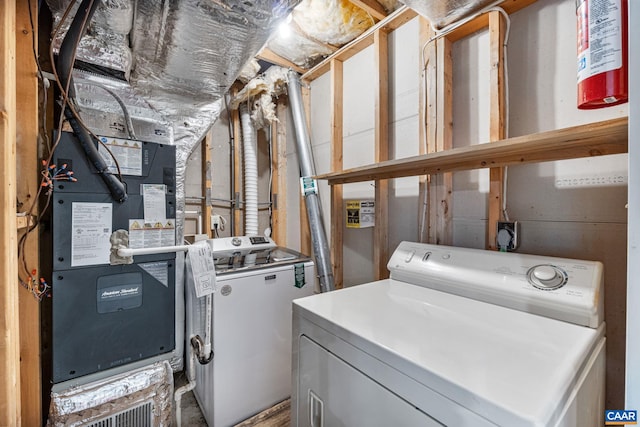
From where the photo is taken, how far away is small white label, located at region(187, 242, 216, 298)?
1.35 m

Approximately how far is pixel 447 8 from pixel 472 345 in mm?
1438

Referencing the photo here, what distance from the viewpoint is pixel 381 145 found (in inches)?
69.6

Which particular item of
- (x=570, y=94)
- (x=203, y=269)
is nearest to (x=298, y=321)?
(x=203, y=269)

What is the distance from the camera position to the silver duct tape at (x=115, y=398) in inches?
44.2

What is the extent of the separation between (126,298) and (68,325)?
0.21m

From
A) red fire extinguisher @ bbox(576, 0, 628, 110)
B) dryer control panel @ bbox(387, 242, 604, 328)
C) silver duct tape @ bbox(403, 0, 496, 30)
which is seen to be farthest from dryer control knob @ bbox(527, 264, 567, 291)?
silver duct tape @ bbox(403, 0, 496, 30)

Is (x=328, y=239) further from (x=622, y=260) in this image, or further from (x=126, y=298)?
(x=622, y=260)

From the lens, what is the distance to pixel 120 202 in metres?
1.26

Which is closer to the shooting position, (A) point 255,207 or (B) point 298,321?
(B) point 298,321

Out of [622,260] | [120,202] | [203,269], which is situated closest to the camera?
[622,260]

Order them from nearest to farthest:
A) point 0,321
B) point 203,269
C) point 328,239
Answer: point 0,321, point 203,269, point 328,239

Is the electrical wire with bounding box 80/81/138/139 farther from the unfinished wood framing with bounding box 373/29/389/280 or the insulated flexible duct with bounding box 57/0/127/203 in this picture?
the unfinished wood framing with bounding box 373/29/389/280

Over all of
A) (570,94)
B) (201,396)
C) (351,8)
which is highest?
(351,8)

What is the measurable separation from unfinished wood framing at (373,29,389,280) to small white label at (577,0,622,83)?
105 centimetres
